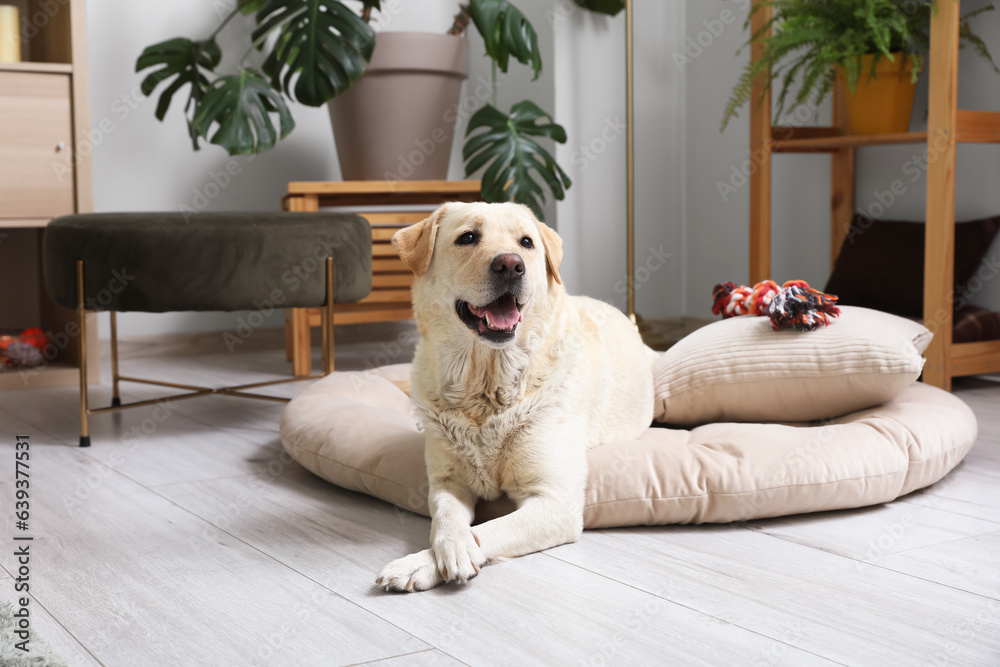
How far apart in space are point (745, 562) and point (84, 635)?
3.40 feet

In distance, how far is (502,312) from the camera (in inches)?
63.7

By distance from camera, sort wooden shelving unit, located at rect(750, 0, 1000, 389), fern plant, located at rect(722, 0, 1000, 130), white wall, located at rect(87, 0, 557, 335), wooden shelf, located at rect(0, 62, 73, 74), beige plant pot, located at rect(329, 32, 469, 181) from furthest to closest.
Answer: white wall, located at rect(87, 0, 557, 335)
beige plant pot, located at rect(329, 32, 469, 181)
wooden shelf, located at rect(0, 62, 73, 74)
fern plant, located at rect(722, 0, 1000, 130)
wooden shelving unit, located at rect(750, 0, 1000, 389)

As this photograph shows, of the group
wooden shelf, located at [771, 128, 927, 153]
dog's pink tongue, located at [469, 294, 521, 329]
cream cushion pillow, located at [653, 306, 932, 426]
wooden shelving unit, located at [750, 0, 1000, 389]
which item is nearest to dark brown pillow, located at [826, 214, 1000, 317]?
wooden shelving unit, located at [750, 0, 1000, 389]

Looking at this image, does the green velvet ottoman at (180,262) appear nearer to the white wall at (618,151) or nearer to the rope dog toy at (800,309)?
the rope dog toy at (800,309)

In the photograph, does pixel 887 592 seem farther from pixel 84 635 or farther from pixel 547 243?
pixel 84 635

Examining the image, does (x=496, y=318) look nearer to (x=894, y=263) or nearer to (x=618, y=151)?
(x=894, y=263)

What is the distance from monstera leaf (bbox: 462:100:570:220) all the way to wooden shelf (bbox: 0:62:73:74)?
150 cm

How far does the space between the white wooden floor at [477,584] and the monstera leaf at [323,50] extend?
163 cm

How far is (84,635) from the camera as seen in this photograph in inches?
50.7

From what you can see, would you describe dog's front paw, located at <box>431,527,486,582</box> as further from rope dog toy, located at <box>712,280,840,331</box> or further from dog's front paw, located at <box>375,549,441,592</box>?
rope dog toy, located at <box>712,280,840,331</box>

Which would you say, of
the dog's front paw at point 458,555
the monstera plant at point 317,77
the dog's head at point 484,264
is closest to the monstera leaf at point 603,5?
the monstera plant at point 317,77

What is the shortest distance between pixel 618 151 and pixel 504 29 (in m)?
0.95

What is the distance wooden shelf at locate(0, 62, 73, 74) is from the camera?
3240 mm

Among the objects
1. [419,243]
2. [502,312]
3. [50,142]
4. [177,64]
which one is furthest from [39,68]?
[502,312]
